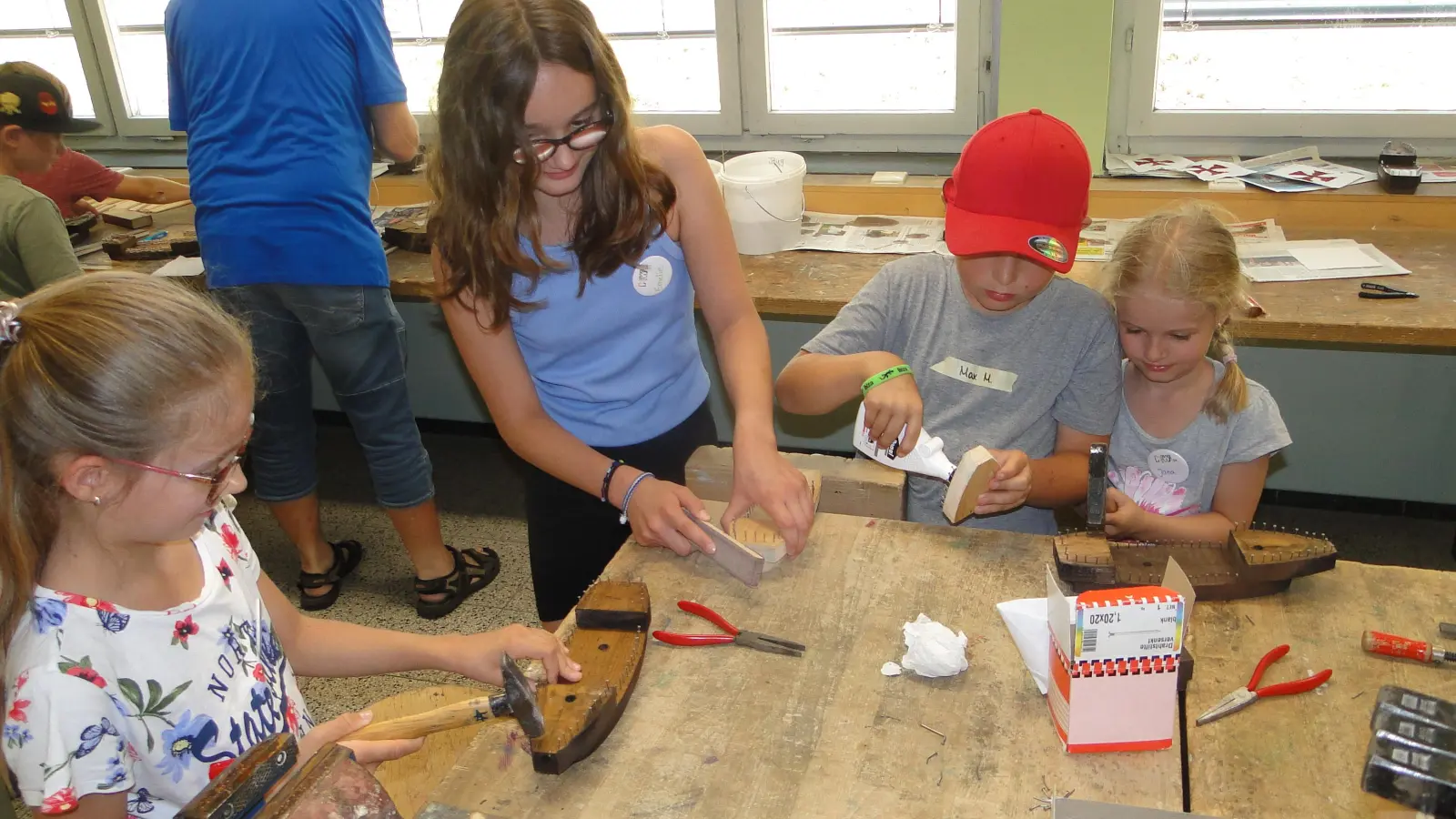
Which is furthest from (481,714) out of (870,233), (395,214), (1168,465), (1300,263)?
(395,214)

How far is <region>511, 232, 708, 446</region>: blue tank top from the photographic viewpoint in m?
1.59

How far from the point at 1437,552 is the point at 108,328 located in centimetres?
324

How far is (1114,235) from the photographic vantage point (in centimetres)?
283

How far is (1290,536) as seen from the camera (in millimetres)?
1262

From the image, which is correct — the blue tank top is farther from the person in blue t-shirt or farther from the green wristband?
the person in blue t-shirt

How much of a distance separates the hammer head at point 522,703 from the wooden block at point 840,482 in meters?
0.59

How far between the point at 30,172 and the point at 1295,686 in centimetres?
308

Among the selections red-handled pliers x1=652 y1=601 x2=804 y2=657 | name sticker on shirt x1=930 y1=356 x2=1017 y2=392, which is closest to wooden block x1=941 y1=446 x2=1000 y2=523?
name sticker on shirt x1=930 y1=356 x2=1017 y2=392

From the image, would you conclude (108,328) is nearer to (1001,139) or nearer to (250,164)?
(1001,139)

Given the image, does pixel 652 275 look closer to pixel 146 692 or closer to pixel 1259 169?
pixel 146 692

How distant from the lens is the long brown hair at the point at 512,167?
133 cm

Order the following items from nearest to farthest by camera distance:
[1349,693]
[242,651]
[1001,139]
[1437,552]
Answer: [1349,693] < [242,651] < [1001,139] < [1437,552]

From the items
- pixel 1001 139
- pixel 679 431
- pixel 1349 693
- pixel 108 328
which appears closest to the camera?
pixel 108 328

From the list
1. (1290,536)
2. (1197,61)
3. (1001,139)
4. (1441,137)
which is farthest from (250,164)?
(1441,137)
